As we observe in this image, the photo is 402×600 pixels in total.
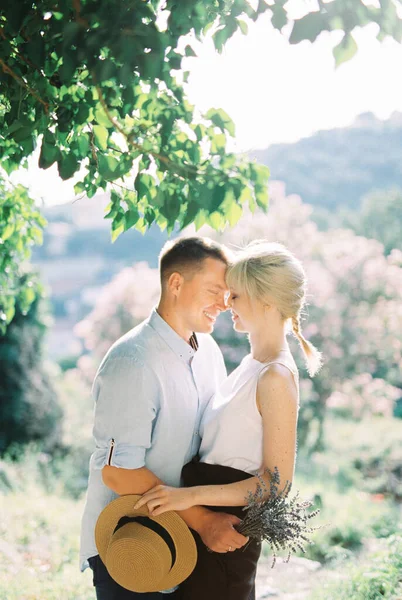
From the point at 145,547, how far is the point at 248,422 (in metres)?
0.58

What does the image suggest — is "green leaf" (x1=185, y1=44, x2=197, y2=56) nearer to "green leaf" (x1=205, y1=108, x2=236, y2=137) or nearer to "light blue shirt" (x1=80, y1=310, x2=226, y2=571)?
"green leaf" (x1=205, y1=108, x2=236, y2=137)

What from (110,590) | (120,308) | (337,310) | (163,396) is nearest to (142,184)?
(163,396)

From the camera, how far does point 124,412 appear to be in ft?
7.87

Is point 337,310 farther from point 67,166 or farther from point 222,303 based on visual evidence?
point 67,166

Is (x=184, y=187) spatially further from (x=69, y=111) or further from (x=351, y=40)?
(x=351, y=40)

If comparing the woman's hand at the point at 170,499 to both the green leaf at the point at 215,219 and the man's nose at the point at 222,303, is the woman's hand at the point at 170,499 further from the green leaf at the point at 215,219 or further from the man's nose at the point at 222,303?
the green leaf at the point at 215,219

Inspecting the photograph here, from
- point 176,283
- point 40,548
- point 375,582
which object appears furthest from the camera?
point 40,548

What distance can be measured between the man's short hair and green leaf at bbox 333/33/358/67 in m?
1.14

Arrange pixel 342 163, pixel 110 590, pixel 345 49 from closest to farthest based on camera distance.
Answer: pixel 345 49, pixel 110 590, pixel 342 163

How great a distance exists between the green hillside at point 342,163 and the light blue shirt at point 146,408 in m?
33.2

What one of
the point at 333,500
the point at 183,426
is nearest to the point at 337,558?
the point at 333,500

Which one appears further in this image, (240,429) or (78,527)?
(78,527)

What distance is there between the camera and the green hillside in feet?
118

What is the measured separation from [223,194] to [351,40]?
2.14ft
